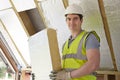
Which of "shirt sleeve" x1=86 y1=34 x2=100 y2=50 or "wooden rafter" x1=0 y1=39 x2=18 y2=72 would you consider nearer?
"shirt sleeve" x1=86 y1=34 x2=100 y2=50

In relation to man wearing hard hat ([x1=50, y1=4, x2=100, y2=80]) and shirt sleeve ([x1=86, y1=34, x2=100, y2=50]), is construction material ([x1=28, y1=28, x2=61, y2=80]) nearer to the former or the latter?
man wearing hard hat ([x1=50, y1=4, x2=100, y2=80])

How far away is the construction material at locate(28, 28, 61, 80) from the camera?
1.99 metres

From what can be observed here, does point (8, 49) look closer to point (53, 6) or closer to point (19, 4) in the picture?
point (19, 4)

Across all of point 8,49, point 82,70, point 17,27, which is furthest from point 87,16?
point 8,49

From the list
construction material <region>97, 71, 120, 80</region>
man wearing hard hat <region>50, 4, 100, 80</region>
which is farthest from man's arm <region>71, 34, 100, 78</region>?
construction material <region>97, 71, 120, 80</region>

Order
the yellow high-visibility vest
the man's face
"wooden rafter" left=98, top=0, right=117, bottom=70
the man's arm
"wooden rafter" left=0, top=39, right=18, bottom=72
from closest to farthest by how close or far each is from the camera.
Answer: the man's arm < the yellow high-visibility vest < the man's face < "wooden rafter" left=98, top=0, right=117, bottom=70 < "wooden rafter" left=0, top=39, right=18, bottom=72

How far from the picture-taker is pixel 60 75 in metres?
1.94

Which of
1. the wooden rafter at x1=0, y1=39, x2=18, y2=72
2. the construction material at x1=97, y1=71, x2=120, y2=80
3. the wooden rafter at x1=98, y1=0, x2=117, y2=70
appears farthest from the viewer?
the wooden rafter at x1=0, y1=39, x2=18, y2=72

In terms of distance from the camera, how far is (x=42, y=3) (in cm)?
336

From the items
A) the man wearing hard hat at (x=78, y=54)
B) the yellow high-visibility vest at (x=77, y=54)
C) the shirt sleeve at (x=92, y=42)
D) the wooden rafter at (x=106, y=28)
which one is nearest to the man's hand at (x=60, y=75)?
the man wearing hard hat at (x=78, y=54)

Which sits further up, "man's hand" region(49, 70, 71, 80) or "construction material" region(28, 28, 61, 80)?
"construction material" region(28, 28, 61, 80)

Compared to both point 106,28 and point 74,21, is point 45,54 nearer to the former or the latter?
point 74,21

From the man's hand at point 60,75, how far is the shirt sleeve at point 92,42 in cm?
30

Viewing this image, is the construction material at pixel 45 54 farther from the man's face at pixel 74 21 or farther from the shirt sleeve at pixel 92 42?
the shirt sleeve at pixel 92 42
